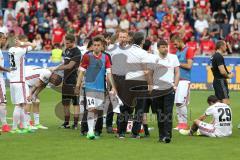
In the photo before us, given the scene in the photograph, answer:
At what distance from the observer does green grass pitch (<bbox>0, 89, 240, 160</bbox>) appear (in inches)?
570

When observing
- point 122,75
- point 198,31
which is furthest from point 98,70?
point 198,31

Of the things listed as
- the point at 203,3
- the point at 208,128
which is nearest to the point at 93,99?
the point at 208,128

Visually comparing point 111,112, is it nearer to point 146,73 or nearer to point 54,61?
point 146,73

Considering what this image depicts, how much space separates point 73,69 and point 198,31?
17.9 m

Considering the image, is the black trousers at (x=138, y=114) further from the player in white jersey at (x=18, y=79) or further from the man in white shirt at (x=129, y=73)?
the player in white jersey at (x=18, y=79)

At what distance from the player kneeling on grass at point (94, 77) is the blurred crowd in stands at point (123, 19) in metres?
17.3

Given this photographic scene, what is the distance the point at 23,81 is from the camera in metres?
18.2

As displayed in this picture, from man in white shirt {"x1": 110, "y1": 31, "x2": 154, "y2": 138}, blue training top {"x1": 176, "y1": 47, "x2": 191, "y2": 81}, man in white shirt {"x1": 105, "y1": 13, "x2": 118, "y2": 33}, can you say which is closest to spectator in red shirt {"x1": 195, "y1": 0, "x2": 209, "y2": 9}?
man in white shirt {"x1": 105, "y1": 13, "x2": 118, "y2": 33}

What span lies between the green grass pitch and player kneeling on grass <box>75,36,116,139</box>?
652 mm

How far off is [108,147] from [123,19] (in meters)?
21.4

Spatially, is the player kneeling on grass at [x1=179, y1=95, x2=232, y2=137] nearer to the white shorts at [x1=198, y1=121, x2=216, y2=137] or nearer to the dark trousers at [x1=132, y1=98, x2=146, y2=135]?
the white shorts at [x1=198, y1=121, x2=216, y2=137]

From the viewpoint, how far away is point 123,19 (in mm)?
36656

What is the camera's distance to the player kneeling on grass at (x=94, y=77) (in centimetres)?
1673

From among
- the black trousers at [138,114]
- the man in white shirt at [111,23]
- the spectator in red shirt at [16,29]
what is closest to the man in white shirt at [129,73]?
the black trousers at [138,114]
